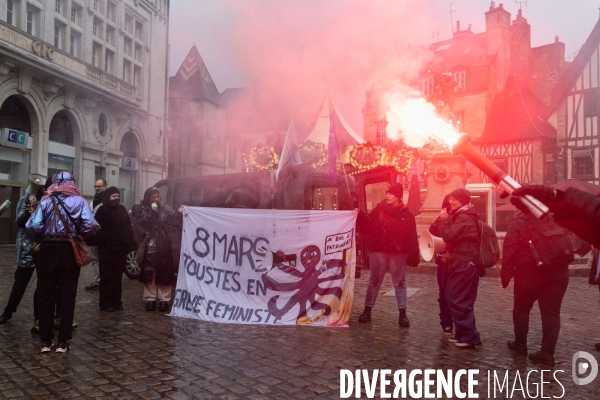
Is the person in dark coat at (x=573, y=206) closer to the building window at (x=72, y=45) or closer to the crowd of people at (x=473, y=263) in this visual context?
the crowd of people at (x=473, y=263)

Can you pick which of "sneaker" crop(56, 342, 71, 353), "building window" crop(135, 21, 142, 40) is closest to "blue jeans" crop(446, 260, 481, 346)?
"sneaker" crop(56, 342, 71, 353)

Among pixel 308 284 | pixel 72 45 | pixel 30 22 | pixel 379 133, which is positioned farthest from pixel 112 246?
pixel 379 133

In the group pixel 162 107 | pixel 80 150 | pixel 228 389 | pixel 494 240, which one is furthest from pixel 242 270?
pixel 162 107

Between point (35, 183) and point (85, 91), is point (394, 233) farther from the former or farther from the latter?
point (85, 91)

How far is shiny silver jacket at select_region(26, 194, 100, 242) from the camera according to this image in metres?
4.48

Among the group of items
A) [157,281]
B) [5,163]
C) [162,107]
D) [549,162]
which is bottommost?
[157,281]

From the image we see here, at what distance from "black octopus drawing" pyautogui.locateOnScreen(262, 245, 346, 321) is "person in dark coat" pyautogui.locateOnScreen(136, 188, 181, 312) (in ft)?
4.55

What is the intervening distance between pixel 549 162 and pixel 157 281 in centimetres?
2449

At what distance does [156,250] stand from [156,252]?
1.0 inches

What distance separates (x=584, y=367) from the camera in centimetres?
436

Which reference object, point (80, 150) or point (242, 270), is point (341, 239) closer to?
point (242, 270)

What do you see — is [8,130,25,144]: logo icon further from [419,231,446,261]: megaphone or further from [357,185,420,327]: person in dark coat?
[419,231,446,261]: megaphone

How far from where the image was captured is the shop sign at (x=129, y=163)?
895 inches

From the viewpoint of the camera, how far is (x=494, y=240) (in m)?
5.11
